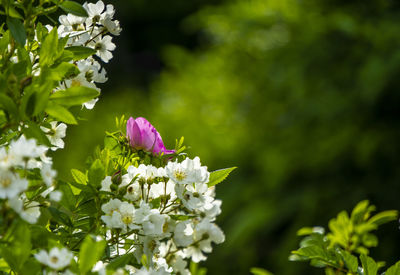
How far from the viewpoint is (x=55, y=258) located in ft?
1.77

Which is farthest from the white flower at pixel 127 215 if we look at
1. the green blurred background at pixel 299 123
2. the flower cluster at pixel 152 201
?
the green blurred background at pixel 299 123

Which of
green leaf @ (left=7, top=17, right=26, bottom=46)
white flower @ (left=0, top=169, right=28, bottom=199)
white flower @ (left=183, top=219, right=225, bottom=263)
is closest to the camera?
white flower @ (left=0, top=169, right=28, bottom=199)

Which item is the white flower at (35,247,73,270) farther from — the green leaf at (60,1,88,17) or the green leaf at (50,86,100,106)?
the green leaf at (60,1,88,17)

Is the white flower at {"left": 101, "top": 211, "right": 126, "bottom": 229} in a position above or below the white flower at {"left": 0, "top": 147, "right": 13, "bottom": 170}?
below

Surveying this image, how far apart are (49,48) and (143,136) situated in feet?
0.62

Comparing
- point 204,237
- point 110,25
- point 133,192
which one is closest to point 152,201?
point 133,192

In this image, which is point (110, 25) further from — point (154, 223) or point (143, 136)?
Result: point (154, 223)

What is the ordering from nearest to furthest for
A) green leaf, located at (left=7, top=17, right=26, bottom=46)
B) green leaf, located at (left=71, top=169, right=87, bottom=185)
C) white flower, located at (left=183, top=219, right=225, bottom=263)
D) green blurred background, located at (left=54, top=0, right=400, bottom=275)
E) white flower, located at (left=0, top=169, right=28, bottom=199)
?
white flower, located at (left=0, top=169, right=28, bottom=199) < green leaf, located at (left=7, top=17, right=26, bottom=46) < green leaf, located at (left=71, top=169, right=87, bottom=185) < white flower, located at (left=183, top=219, right=225, bottom=263) < green blurred background, located at (left=54, top=0, right=400, bottom=275)

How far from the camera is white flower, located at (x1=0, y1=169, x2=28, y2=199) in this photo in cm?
52

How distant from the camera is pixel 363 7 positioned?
284cm

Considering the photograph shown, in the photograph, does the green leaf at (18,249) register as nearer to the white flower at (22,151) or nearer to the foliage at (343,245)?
the white flower at (22,151)

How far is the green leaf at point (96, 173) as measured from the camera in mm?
702

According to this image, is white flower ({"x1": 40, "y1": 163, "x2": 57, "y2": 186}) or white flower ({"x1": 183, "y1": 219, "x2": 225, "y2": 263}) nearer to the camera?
white flower ({"x1": 40, "y1": 163, "x2": 57, "y2": 186})

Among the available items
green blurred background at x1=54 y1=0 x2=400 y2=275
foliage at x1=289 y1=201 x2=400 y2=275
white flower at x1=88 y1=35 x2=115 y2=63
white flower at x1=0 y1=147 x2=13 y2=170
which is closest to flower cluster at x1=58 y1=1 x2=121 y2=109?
white flower at x1=88 y1=35 x2=115 y2=63
